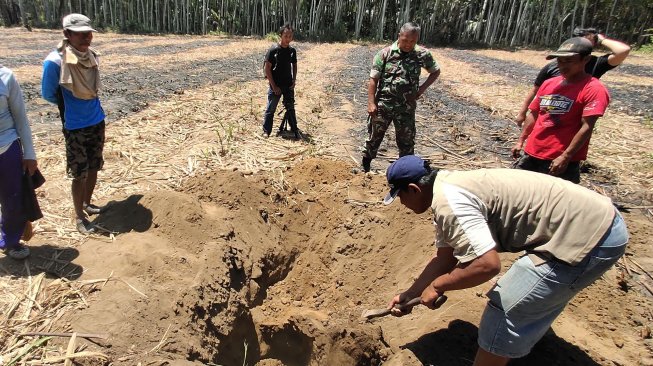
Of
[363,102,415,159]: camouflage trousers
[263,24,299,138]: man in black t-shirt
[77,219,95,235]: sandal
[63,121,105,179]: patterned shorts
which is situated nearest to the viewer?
[63,121,105,179]: patterned shorts

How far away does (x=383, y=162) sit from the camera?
20.4ft

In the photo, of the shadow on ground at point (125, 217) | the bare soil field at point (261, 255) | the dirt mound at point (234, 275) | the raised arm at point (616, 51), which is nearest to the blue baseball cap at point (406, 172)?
the bare soil field at point (261, 255)

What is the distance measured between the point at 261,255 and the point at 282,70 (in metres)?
3.36

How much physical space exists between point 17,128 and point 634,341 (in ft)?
15.9

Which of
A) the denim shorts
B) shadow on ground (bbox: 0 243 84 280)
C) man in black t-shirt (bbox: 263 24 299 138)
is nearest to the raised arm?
the denim shorts

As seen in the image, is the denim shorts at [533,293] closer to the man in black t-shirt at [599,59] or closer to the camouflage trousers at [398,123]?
the man in black t-shirt at [599,59]

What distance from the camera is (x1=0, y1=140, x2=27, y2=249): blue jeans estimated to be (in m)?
3.29

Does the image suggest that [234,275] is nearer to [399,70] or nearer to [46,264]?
[46,264]

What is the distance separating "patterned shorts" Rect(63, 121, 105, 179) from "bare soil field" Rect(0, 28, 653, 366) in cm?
62

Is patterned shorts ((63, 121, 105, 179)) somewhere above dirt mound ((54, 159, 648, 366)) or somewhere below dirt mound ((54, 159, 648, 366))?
above

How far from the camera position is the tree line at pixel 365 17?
939 inches

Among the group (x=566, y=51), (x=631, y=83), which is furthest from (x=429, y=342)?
(x=631, y=83)

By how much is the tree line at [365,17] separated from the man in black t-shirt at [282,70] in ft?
64.7

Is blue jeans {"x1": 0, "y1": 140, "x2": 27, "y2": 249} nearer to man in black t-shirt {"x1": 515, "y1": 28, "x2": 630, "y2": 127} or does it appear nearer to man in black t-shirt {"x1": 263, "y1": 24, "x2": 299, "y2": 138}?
man in black t-shirt {"x1": 263, "y1": 24, "x2": 299, "y2": 138}
